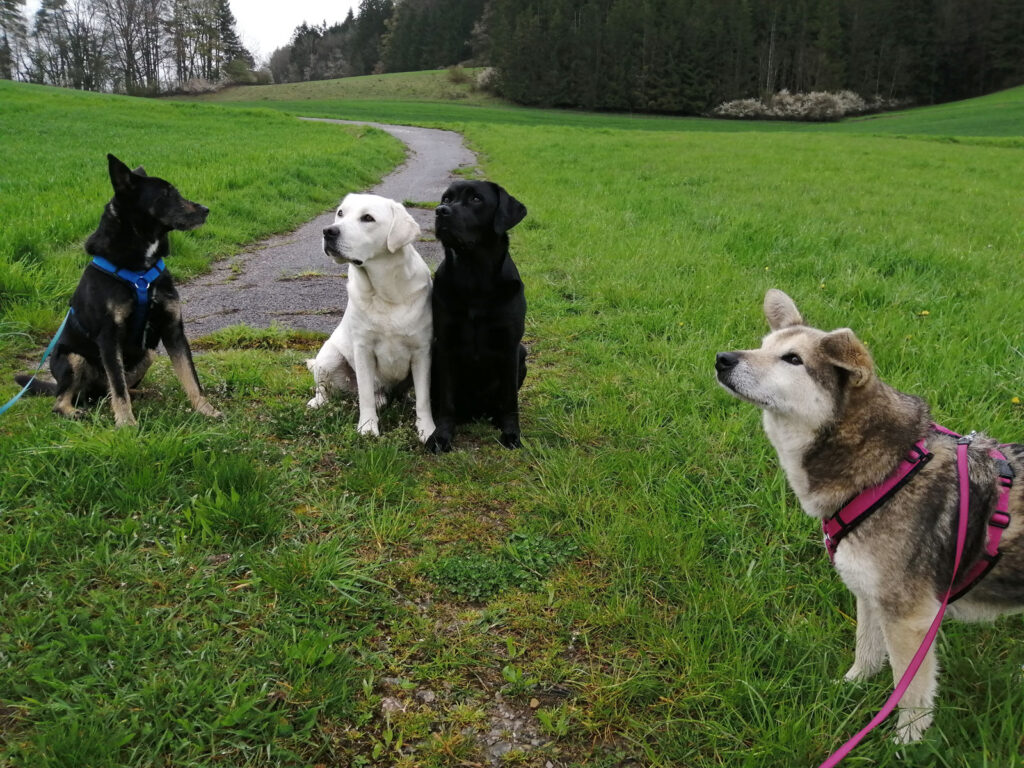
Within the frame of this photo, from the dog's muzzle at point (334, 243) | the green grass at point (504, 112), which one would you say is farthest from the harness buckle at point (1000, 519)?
the green grass at point (504, 112)

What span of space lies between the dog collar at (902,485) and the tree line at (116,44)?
8364cm

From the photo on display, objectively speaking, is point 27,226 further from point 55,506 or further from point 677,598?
point 677,598

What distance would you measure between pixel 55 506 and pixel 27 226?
596cm

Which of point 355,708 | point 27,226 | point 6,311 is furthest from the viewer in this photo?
point 27,226

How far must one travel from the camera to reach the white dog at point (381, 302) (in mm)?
3861

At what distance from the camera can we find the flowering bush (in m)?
62.5

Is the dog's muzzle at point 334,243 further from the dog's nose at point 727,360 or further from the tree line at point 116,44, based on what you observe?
the tree line at point 116,44

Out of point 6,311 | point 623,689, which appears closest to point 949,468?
point 623,689

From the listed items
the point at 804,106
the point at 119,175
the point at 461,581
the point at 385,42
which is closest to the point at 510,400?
the point at 461,581

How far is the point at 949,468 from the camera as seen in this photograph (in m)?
2.22

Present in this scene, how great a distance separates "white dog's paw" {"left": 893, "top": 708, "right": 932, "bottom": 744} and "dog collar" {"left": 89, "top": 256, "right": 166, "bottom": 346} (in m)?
4.36

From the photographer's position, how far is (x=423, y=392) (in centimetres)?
423

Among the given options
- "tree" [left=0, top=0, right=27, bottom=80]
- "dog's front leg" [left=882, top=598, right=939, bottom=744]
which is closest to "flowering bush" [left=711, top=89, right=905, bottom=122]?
"tree" [left=0, top=0, right=27, bottom=80]

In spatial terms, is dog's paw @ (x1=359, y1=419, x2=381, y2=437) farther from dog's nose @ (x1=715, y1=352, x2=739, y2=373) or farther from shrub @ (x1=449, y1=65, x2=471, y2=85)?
shrub @ (x1=449, y1=65, x2=471, y2=85)
